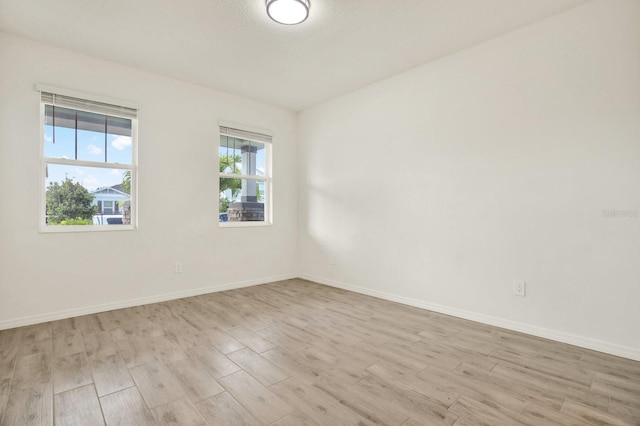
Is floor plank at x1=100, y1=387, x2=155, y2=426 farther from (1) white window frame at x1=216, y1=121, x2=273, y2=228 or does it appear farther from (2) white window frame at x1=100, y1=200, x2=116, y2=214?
(1) white window frame at x1=216, y1=121, x2=273, y2=228

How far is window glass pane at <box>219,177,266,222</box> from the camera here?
425 cm

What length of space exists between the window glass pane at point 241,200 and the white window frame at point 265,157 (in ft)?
0.19

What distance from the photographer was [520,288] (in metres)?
2.69

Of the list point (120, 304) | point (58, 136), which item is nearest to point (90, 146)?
point (58, 136)

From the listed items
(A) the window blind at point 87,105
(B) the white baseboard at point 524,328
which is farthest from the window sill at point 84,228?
(B) the white baseboard at point 524,328

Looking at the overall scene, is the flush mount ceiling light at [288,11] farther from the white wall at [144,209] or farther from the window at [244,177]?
the window at [244,177]

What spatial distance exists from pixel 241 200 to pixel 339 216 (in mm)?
1411

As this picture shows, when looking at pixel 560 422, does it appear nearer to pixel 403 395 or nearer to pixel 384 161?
pixel 403 395

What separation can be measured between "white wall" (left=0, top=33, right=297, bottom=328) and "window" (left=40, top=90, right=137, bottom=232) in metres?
0.11

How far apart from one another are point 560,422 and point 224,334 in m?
2.26

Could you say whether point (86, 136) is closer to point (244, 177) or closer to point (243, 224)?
point (244, 177)

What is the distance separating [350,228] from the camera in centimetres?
414

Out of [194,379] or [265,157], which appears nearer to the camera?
[194,379]

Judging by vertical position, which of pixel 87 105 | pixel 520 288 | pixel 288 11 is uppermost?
pixel 288 11
